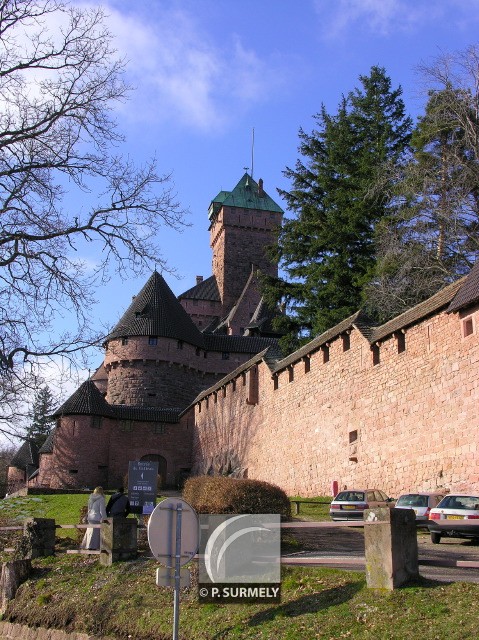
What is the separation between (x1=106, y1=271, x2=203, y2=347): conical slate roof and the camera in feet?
167

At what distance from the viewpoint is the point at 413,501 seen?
675 inches

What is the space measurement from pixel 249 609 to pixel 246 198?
69.2 metres

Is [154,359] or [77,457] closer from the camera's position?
[77,457]

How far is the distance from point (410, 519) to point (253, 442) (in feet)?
82.9

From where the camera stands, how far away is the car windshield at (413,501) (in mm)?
16953

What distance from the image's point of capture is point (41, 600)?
471 inches

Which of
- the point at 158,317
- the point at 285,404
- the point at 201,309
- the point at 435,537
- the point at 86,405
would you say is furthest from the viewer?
the point at 201,309

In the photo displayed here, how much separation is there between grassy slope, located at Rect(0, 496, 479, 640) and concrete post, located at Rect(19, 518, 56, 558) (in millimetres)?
1081

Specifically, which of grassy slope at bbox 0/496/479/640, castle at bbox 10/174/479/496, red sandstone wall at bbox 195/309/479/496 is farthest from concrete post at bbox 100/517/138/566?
red sandstone wall at bbox 195/309/479/496

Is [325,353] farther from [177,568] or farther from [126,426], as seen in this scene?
[126,426]

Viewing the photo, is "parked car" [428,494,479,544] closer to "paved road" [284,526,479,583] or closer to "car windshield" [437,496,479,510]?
"car windshield" [437,496,479,510]

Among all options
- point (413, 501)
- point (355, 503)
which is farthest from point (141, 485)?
point (413, 501)
